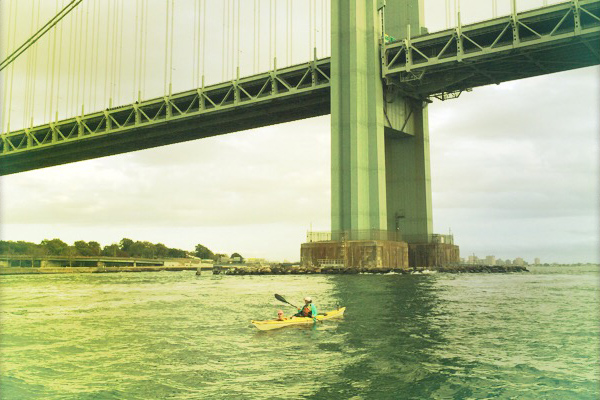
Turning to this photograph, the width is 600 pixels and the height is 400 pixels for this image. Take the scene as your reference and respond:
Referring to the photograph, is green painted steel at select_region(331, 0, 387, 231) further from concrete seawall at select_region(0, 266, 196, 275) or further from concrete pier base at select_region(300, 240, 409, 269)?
concrete seawall at select_region(0, 266, 196, 275)

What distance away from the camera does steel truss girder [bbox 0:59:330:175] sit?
68.9m

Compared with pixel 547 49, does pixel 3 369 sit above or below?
below

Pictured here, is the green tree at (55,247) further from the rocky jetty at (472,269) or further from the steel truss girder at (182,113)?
the rocky jetty at (472,269)

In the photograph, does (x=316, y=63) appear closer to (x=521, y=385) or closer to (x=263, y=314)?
(x=263, y=314)

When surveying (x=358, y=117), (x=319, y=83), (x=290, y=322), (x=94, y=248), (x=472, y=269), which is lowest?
(x=290, y=322)

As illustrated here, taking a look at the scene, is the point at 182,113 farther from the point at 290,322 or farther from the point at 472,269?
the point at 290,322

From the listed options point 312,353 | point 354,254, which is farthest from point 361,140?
point 312,353

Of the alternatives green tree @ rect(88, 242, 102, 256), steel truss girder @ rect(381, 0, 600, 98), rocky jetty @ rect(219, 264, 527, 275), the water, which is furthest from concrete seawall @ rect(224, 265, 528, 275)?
green tree @ rect(88, 242, 102, 256)

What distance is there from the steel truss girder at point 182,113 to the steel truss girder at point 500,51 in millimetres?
10121

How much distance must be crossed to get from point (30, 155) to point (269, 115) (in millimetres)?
46593

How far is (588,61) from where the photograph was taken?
5559cm

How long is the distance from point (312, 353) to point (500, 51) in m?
44.3

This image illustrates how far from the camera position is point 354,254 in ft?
185

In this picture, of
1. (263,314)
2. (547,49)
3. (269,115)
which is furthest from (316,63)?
(263,314)
